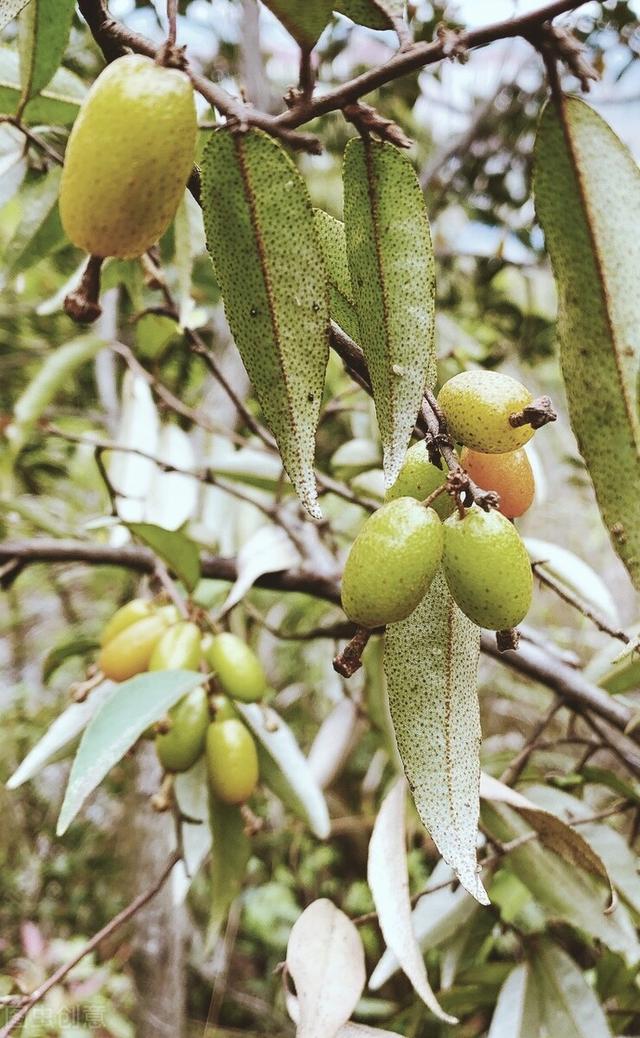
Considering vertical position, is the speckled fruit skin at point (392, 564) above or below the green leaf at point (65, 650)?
above

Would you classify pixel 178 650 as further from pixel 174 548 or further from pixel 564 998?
pixel 564 998

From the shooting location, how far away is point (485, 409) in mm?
330

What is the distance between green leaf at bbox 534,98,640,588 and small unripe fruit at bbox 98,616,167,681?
49cm

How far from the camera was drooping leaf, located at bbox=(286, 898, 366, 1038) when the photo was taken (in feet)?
1.46

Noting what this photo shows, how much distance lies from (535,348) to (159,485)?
936mm

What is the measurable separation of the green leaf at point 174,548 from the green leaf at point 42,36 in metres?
0.35

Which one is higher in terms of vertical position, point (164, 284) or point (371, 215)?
point (371, 215)

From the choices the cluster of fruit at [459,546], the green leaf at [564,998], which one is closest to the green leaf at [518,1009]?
the green leaf at [564,998]

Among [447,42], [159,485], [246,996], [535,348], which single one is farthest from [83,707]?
[246,996]

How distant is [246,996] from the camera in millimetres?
2311

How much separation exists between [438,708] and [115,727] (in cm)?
20

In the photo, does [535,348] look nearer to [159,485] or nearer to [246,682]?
[159,485]

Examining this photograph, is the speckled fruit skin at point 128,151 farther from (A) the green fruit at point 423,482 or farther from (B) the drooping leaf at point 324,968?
(B) the drooping leaf at point 324,968

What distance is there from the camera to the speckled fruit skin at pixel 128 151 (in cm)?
25
